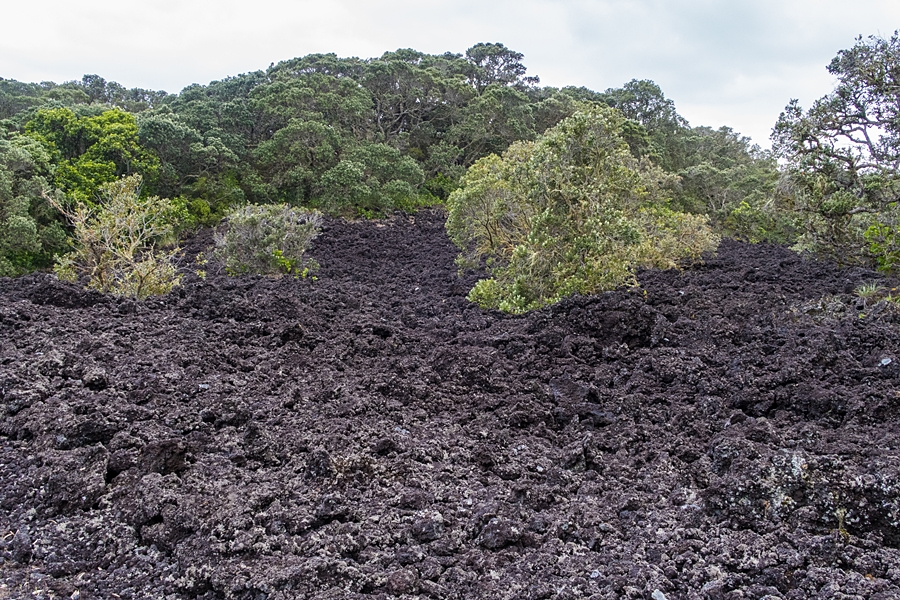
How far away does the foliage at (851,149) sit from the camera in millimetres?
7371

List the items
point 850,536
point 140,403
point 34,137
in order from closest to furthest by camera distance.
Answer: point 850,536 → point 140,403 → point 34,137

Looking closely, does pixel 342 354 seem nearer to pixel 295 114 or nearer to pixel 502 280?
pixel 502 280

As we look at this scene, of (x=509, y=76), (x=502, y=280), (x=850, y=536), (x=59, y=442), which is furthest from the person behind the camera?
(x=509, y=76)

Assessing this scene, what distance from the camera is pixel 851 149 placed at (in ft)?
25.6

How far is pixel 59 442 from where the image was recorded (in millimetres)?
3336

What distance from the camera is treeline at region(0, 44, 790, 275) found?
45.7 ft

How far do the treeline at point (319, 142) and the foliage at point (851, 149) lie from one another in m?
0.98

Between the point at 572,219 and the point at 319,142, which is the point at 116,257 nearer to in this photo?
the point at 572,219

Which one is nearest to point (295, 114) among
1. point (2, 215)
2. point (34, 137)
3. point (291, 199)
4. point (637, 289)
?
point (291, 199)

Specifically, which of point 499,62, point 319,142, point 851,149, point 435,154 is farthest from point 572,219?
point 499,62

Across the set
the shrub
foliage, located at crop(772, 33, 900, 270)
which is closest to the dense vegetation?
foliage, located at crop(772, 33, 900, 270)

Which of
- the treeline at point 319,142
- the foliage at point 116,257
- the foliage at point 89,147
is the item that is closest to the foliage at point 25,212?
the treeline at point 319,142

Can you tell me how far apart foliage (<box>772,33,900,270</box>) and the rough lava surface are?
90.5 inches

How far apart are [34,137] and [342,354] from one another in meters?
13.4
